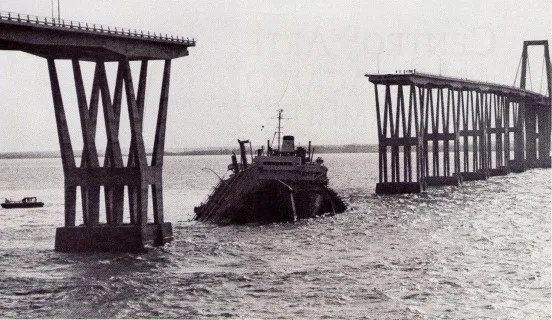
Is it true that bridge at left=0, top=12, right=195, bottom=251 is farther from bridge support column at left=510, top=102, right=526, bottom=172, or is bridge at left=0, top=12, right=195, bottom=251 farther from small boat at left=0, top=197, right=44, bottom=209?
bridge support column at left=510, top=102, right=526, bottom=172

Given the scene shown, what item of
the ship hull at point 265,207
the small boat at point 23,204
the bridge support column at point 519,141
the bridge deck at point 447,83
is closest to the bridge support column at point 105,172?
the ship hull at point 265,207

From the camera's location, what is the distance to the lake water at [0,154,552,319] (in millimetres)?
40375

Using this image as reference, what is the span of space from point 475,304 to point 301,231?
35.0 meters

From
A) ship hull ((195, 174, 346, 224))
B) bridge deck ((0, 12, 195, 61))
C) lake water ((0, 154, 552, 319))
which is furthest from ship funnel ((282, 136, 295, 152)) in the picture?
bridge deck ((0, 12, 195, 61))

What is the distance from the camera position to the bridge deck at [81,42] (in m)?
50.8

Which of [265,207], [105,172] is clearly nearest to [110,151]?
[105,172]

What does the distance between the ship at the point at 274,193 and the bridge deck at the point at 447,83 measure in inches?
1266

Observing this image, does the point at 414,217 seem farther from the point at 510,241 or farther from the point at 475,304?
the point at 475,304

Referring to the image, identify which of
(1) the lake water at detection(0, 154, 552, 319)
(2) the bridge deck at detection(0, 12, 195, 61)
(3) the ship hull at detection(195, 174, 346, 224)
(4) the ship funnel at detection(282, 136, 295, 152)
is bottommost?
(1) the lake water at detection(0, 154, 552, 319)

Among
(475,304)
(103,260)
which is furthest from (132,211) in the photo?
(475,304)

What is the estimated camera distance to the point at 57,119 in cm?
5822

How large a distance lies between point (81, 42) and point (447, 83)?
96295 millimetres

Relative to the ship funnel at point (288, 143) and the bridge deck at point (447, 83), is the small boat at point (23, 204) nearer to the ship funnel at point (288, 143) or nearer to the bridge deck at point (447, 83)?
the ship funnel at point (288, 143)

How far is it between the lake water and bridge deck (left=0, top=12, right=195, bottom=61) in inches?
504
